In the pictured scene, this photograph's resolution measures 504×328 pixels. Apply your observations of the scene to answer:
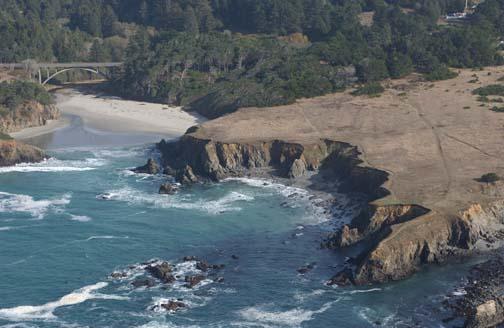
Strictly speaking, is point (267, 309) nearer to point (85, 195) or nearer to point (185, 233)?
point (185, 233)

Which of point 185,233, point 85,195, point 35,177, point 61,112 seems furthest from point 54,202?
point 61,112

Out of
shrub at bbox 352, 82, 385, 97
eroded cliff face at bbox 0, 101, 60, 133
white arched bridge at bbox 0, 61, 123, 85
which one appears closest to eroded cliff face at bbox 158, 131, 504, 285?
A: shrub at bbox 352, 82, 385, 97

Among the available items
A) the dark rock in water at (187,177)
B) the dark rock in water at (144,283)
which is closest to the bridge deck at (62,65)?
the dark rock in water at (187,177)

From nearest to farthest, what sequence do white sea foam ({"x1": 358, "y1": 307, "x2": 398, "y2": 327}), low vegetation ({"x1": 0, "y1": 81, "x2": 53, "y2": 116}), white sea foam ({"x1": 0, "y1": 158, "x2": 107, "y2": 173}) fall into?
white sea foam ({"x1": 358, "y1": 307, "x2": 398, "y2": 327})
white sea foam ({"x1": 0, "y1": 158, "x2": 107, "y2": 173})
low vegetation ({"x1": 0, "y1": 81, "x2": 53, "y2": 116})

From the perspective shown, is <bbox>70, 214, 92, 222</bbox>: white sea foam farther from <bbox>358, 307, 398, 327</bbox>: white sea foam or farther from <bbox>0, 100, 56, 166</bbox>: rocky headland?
<bbox>358, 307, 398, 327</bbox>: white sea foam

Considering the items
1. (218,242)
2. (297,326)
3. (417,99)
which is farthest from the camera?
(417,99)
